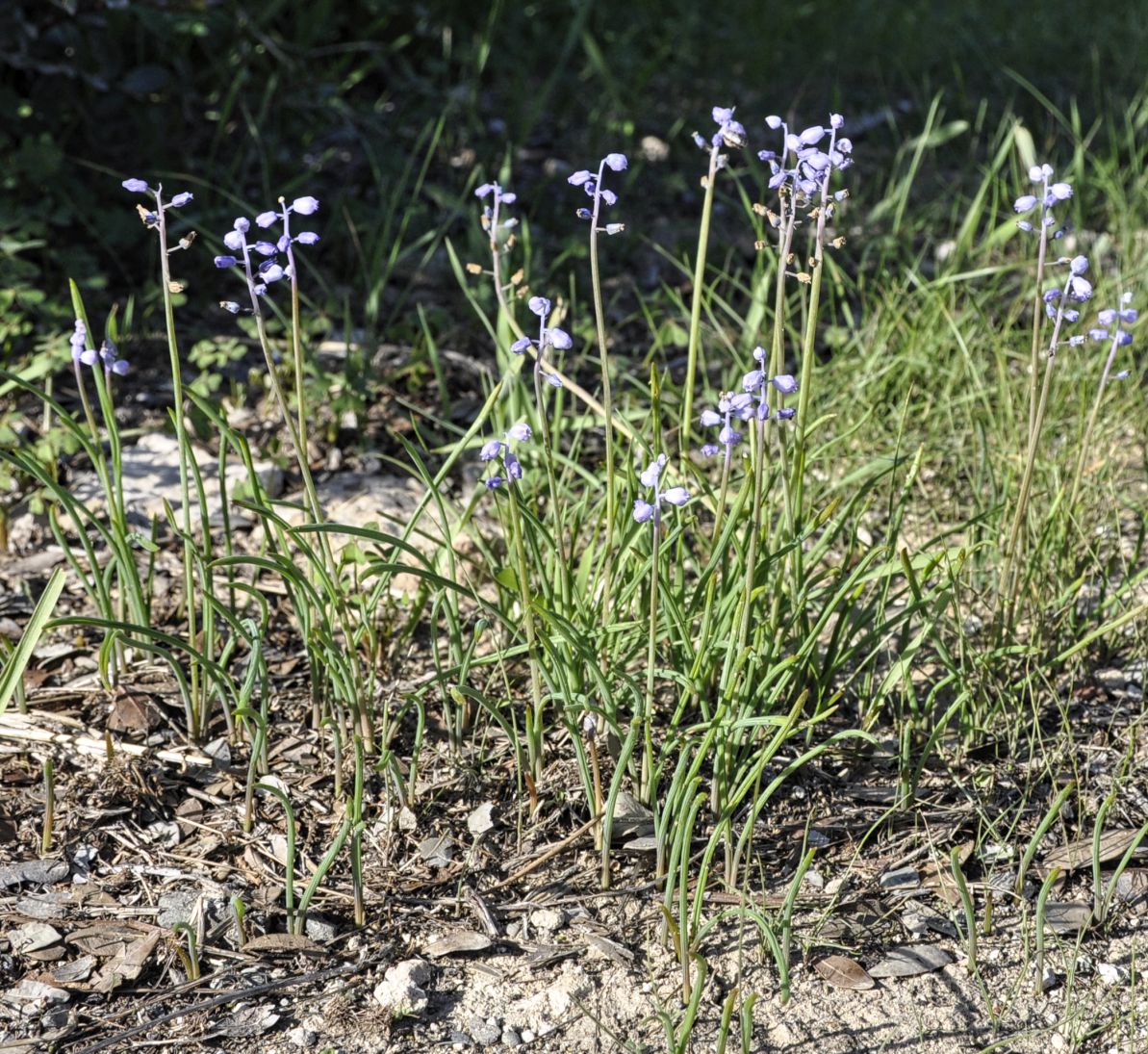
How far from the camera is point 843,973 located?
81.0 inches

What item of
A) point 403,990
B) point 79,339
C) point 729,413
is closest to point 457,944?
point 403,990

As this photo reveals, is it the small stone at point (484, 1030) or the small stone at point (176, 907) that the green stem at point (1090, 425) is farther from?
the small stone at point (176, 907)

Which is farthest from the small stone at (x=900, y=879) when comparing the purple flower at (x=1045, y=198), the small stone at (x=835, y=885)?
the purple flower at (x=1045, y=198)

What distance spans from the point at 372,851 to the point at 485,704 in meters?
0.35

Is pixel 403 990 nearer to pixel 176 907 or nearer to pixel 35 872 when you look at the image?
pixel 176 907

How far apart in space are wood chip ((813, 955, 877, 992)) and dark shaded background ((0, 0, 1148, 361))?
194cm

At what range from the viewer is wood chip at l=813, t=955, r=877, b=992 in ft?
6.70

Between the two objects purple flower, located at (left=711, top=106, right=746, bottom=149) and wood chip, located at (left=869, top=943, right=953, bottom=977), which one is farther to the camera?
wood chip, located at (left=869, top=943, right=953, bottom=977)

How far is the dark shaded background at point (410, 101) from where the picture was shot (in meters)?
3.69

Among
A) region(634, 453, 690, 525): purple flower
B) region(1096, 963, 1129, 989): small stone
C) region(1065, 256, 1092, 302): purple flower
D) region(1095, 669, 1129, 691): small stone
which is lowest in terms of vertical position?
region(1096, 963, 1129, 989): small stone

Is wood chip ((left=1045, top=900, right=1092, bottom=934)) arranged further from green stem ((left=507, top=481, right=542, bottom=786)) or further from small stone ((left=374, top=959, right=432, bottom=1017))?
small stone ((left=374, top=959, right=432, bottom=1017))

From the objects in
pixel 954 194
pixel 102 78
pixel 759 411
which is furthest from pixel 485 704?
pixel 954 194

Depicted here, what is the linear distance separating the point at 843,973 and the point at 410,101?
3623 millimetres

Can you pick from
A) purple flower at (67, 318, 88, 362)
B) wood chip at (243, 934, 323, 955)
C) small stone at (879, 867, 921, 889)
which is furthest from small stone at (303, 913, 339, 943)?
purple flower at (67, 318, 88, 362)
